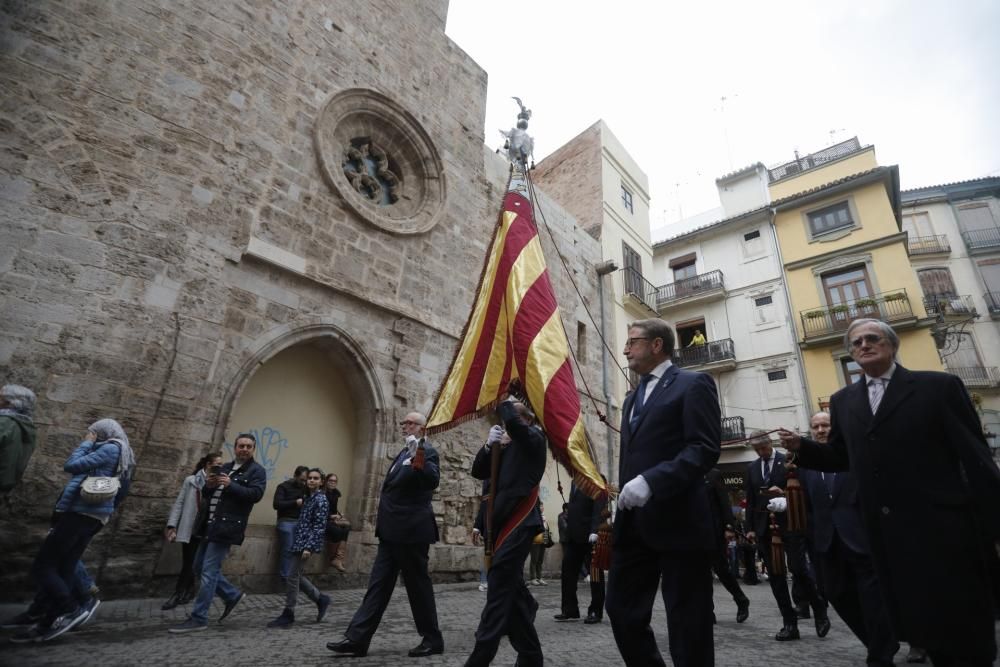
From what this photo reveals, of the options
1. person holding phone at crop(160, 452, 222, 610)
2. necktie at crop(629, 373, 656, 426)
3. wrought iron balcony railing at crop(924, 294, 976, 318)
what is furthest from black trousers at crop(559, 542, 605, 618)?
wrought iron balcony railing at crop(924, 294, 976, 318)

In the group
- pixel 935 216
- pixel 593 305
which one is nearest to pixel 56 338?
pixel 593 305

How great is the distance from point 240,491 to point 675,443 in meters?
3.66

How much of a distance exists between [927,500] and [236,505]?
4618 mm

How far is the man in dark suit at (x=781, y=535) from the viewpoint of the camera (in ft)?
14.6

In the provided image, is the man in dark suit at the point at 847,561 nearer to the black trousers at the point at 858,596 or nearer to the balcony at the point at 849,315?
the black trousers at the point at 858,596

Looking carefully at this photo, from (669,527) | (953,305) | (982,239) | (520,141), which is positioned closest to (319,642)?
(669,527)

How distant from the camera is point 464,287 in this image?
31.1ft

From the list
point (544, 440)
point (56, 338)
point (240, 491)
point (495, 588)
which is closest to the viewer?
point (495, 588)

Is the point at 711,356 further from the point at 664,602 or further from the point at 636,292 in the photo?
the point at 664,602

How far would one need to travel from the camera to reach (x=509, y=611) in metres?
2.89

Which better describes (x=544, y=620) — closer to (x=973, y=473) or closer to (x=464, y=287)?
(x=973, y=473)

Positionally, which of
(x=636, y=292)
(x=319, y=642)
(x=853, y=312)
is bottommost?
(x=319, y=642)

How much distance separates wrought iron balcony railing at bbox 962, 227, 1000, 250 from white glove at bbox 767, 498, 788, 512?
950 inches

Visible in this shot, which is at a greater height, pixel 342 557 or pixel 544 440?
pixel 544 440
